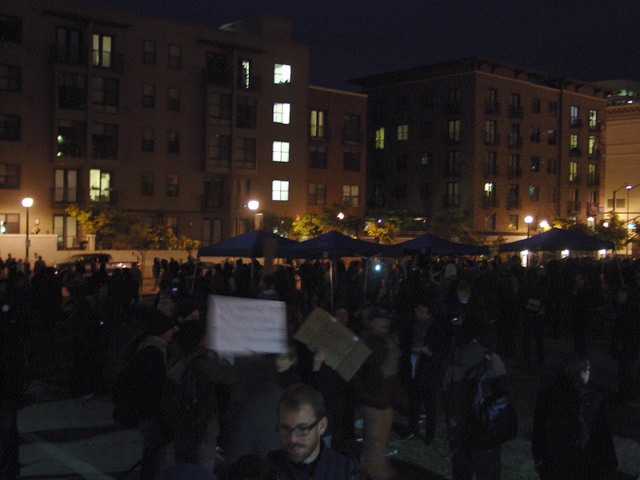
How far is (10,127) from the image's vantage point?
43094mm

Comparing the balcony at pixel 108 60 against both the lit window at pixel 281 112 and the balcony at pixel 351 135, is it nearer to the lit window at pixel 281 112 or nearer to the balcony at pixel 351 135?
the lit window at pixel 281 112

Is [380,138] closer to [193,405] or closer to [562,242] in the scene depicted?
[562,242]

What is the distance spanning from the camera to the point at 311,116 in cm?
5566

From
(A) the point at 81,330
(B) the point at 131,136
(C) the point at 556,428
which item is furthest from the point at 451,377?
(B) the point at 131,136

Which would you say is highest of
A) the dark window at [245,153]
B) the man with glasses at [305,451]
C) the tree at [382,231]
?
the dark window at [245,153]

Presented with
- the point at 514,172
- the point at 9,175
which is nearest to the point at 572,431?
the point at 9,175

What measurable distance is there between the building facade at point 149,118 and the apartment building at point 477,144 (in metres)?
13.3

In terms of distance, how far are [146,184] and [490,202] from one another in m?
31.2

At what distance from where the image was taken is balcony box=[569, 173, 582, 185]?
70750mm

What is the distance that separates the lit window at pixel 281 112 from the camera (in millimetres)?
52688

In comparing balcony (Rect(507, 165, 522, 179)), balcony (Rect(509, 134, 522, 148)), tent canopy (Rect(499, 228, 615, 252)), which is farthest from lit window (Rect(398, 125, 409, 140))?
tent canopy (Rect(499, 228, 615, 252))

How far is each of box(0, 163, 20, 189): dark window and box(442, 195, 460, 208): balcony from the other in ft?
118

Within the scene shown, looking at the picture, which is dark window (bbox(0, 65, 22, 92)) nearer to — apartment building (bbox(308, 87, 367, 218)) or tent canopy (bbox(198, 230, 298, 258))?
apartment building (bbox(308, 87, 367, 218))

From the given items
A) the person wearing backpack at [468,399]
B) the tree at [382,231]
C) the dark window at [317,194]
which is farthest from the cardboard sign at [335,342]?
the dark window at [317,194]
